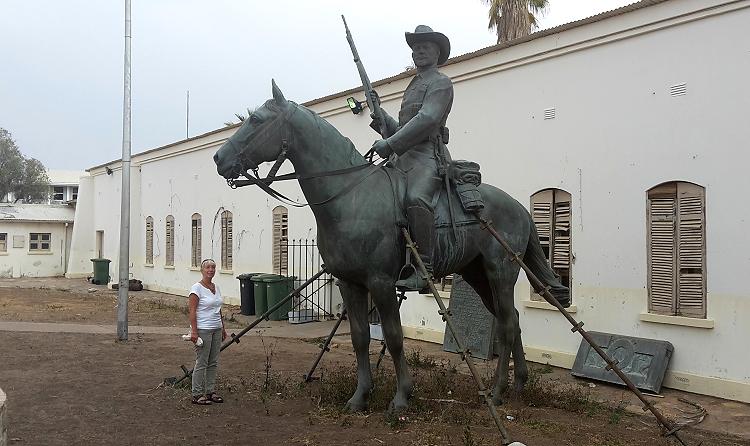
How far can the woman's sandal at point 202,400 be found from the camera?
6363 millimetres

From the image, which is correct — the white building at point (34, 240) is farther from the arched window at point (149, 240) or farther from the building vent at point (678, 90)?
the building vent at point (678, 90)

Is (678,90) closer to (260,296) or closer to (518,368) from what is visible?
(518,368)

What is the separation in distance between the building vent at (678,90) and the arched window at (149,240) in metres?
18.8

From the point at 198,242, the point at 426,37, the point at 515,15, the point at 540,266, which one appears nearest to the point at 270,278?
the point at 198,242

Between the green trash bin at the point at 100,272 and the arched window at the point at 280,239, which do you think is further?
the green trash bin at the point at 100,272

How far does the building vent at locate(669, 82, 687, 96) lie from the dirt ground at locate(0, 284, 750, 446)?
3832 mm

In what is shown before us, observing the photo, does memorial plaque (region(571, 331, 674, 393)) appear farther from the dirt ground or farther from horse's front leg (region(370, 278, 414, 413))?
horse's front leg (region(370, 278, 414, 413))

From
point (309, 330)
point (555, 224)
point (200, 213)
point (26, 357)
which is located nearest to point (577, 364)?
point (555, 224)

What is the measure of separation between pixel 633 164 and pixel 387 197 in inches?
170

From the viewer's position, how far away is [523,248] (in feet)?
21.6

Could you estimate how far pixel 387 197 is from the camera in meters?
5.66

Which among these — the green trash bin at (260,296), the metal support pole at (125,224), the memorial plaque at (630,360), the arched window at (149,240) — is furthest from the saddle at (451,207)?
the arched window at (149,240)

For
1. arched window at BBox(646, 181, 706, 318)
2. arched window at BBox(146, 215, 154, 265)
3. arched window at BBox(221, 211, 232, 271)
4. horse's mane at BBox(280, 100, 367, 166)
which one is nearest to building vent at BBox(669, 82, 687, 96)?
arched window at BBox(646, 181, 706, 318)

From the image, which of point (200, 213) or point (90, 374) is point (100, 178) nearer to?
point (200, 213)
